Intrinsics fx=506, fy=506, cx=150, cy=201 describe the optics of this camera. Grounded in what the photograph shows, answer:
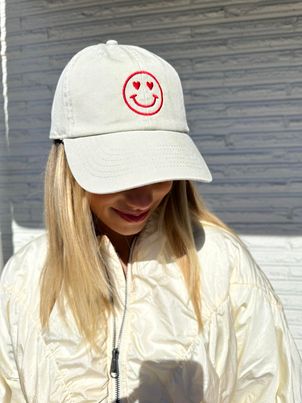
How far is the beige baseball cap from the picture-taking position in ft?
3.23

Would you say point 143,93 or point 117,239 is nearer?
point 143,93

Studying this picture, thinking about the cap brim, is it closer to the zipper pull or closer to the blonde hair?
the blonde hair

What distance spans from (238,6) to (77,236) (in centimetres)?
134

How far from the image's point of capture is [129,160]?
99cm

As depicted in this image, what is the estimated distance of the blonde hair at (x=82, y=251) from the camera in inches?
44.1

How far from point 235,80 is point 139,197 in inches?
47.5

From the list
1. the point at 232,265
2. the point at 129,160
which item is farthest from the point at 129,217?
the point at 232,265

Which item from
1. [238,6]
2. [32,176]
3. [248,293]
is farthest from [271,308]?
[32,176]

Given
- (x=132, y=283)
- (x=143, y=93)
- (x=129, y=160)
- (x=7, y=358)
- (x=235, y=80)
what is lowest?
(x=7, y=358)

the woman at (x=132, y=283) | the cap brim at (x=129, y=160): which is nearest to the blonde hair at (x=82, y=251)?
the woman at (x=132, y=283)

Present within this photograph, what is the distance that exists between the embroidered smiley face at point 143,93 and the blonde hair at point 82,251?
204 mm

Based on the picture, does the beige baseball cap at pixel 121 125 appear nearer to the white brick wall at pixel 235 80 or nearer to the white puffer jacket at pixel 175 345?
the white puffer jacket at pixel 175 345

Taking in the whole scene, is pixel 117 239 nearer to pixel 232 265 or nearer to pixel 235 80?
pixel 232 265

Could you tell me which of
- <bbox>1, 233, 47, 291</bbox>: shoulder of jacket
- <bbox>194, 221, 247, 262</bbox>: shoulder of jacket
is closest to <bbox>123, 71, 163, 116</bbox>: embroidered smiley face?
<bbox>194, 221, 247, 262</bbox>: shoulder of jacket
